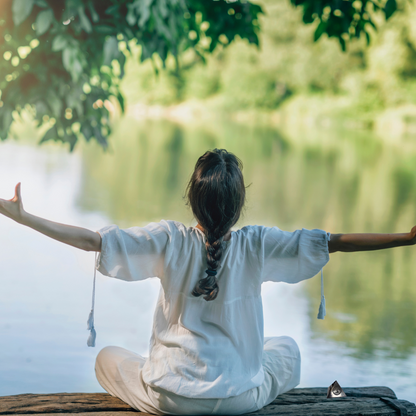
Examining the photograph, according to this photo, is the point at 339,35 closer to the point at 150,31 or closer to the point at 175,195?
the point at 150,31

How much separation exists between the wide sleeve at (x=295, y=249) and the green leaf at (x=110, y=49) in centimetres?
138

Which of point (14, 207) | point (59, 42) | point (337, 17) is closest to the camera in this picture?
point (14, 207)

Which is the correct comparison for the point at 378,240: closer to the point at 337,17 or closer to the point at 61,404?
the point at 61,404

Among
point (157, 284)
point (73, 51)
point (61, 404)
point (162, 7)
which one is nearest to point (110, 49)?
point (73, 51)

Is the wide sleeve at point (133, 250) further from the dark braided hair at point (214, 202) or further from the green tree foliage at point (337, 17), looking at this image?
the green tree foliage at point (337, 17)

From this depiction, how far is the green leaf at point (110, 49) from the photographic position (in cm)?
262

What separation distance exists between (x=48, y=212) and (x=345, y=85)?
23.3 metres

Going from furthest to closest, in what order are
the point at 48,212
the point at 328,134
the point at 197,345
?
1. the point at 328,134
2. the point at 48,212
3. the point at 197,345

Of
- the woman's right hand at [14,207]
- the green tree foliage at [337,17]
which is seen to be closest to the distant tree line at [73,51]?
the green tree foliage at [337,17]

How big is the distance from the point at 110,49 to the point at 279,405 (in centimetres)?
168

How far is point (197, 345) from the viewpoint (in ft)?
5.13

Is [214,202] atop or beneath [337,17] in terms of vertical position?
beneath

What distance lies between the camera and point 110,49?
104 inches

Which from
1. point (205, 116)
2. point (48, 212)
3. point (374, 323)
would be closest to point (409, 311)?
point (374, 323)
